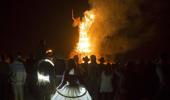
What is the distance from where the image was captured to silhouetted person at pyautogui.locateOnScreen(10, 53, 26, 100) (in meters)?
16.3

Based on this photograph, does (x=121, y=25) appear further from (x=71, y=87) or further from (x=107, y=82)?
(x=71, y=87)

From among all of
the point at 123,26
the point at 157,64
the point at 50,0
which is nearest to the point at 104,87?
the point at 157,64

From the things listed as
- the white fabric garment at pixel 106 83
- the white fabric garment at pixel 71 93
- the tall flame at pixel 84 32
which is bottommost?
the white fabric garment at pixel 71 93

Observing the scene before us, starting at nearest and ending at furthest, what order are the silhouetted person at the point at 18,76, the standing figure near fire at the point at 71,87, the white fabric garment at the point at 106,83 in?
the standing figure near fire at the point at 71,87
the silhouetted person at the point at 18,76
the white fabric garment at the point at 106,83

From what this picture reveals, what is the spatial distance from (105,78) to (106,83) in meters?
0.18

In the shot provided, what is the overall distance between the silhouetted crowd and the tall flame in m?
10.7

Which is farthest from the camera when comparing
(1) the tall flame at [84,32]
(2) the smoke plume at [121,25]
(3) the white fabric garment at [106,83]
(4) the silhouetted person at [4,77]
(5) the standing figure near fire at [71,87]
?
(2) the smoke plume at [121,25]

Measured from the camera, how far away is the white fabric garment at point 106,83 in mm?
16797

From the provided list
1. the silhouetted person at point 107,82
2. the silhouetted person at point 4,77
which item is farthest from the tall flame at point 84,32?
the silhouetted person at point 4,77

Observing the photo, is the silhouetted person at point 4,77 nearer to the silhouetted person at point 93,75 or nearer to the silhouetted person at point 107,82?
the silhouetted person at point 93,75

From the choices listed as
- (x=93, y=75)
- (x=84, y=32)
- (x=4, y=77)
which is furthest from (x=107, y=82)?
(x=84, y=32)

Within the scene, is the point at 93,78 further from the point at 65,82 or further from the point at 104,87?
the point at 65,82

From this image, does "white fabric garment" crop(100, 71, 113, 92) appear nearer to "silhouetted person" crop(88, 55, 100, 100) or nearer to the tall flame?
"silhouetted person" crop(88, 55, 100, 100)

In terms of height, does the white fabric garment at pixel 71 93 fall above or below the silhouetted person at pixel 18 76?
below
